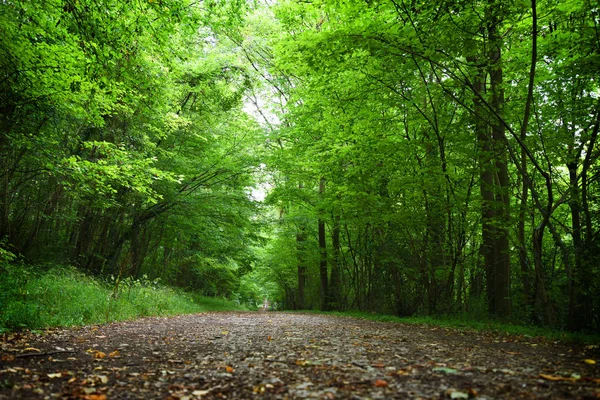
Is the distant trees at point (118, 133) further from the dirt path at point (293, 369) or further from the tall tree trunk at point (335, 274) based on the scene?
the dirt path at point (293, 369)

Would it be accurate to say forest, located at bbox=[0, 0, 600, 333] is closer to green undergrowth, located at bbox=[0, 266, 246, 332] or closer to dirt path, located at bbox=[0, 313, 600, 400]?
green undergrowth, located at bbox=[0, 266, 246, 332]

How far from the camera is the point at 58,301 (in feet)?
21.0

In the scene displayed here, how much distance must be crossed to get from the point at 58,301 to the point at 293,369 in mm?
5386

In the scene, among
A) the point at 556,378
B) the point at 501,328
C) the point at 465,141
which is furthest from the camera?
the point at 465,141

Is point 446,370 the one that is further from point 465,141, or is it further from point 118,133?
point 118,133

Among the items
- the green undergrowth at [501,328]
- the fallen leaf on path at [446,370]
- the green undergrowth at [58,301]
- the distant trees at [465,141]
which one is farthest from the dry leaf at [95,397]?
the distant trees at [465,141]

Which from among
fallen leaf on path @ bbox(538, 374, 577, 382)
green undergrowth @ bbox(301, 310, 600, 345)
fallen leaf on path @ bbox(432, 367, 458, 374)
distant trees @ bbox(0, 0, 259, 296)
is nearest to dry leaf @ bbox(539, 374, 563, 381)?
fallen leaf on path @ bbox(538, 374, 577, 382)

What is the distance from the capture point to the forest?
5293 millimetres

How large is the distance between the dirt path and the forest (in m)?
1.77

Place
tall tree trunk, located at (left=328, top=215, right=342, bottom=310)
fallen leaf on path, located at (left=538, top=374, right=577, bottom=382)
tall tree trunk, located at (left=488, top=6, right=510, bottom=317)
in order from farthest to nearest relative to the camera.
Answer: tall tree trunk, located at (left=328, top=215, right=342, bottom=310)
tall tree trunk, located at (left=488, top=6, right=510, bottom=317)
fallen leaf on path, located at (left=538, top=374, right=577, bottom=382)

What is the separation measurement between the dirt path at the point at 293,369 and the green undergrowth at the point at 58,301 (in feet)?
2.35

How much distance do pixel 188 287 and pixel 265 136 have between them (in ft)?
38.2

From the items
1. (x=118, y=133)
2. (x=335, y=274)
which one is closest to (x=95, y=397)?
(x=118, y=133)

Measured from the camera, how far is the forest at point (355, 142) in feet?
17.4
